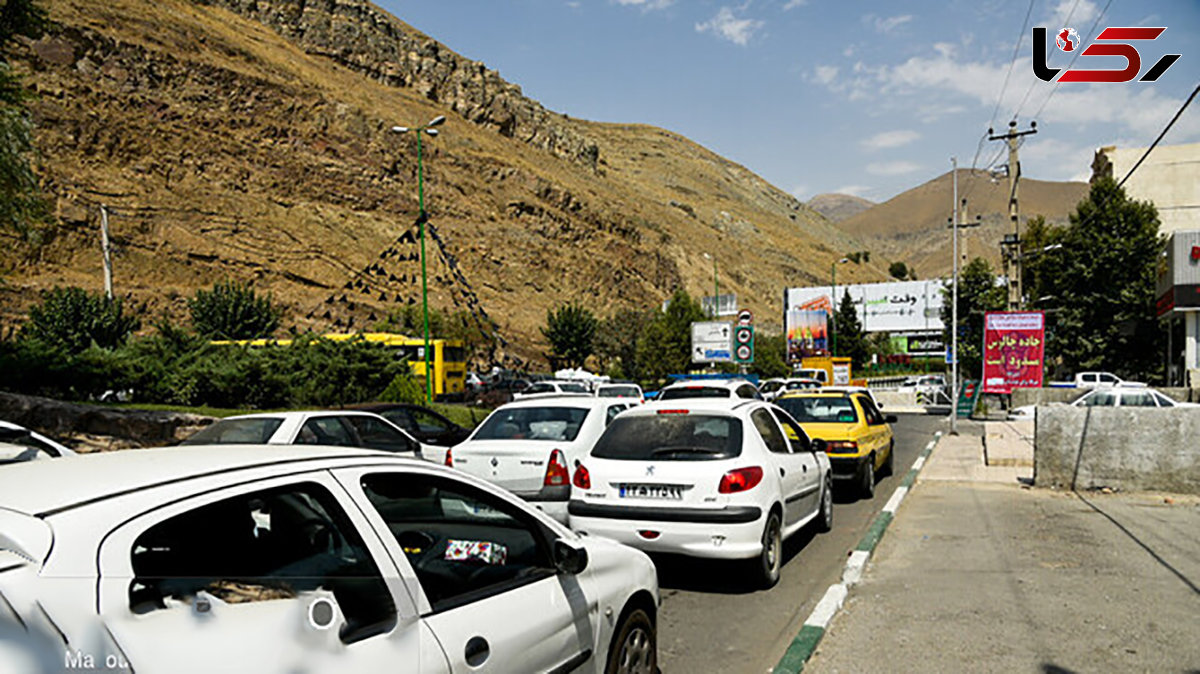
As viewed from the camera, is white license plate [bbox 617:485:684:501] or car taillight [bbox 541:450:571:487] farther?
car taillight [bbox 541:450:571:487]

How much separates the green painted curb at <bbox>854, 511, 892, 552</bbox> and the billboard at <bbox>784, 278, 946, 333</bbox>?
74.9 m

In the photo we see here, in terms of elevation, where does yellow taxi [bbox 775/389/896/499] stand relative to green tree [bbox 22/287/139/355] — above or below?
below

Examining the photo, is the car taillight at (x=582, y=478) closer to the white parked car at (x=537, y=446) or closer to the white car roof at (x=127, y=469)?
the white parked car at (x=537, y=446)

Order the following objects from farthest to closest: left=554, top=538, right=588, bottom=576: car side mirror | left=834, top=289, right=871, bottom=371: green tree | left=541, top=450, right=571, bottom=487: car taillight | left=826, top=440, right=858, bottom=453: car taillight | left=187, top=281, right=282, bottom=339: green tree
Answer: left=834, top=289, right=871, bottom=371: green tree
left=187, top=281, right=282, bottom=339: green tree
left=826, top=440, right=858, bottom=453: car taillight
left=541, top=450, right=571, bottom=487: car taillight
left=554, top=538, right=588, bottom=576: car side mirror

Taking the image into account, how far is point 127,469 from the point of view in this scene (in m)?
2.47

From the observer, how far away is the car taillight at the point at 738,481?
685cm

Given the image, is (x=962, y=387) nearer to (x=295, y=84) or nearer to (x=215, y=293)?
(x=215, y=293)

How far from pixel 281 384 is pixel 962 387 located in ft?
87.8

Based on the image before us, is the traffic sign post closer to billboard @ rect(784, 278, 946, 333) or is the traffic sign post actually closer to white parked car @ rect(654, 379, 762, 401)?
white parked car @ rect(654, 379, 762, 401)

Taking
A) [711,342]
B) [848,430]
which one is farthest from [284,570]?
[711,342]

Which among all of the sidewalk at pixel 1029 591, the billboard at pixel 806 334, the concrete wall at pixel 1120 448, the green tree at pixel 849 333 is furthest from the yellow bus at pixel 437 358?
the green tree at pixel 849 333

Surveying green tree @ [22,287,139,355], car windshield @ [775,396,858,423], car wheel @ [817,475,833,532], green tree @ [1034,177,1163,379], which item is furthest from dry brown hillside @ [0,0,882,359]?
green tree @ [1034,177,1163,379]

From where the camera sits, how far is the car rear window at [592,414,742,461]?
719 cm

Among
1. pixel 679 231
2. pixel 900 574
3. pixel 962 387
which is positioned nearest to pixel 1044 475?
pixel 900 574
